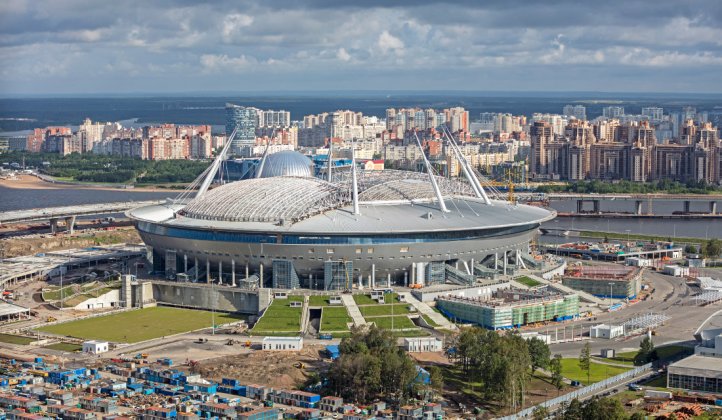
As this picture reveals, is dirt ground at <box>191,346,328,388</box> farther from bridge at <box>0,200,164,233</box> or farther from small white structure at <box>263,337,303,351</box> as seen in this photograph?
bridge at <box>0,200,164,233</box>

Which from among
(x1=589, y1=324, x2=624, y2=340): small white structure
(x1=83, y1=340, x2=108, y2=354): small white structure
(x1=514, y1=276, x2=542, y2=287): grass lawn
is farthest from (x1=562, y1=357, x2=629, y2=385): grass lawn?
(x1=83, y1=340, x2=108, y2=354): small white structure

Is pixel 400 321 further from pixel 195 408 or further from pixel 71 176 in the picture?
pixel 71 176

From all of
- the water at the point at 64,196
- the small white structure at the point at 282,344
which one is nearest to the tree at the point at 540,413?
the small white structure at the point at 282,344

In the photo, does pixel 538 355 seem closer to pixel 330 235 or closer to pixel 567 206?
pixel 330 235

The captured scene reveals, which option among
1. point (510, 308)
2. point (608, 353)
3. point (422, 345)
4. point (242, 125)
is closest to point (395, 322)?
point (422, 345)

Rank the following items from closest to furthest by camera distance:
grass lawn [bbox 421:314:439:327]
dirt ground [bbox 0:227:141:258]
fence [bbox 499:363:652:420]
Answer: fence [bbox 499:363:652:420] → grass lawn [bbox 421:314:439:327] → dirt ground [bbox 0:227:141:258]

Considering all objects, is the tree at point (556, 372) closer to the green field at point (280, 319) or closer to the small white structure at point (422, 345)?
the small white structure at point (422, 345)
